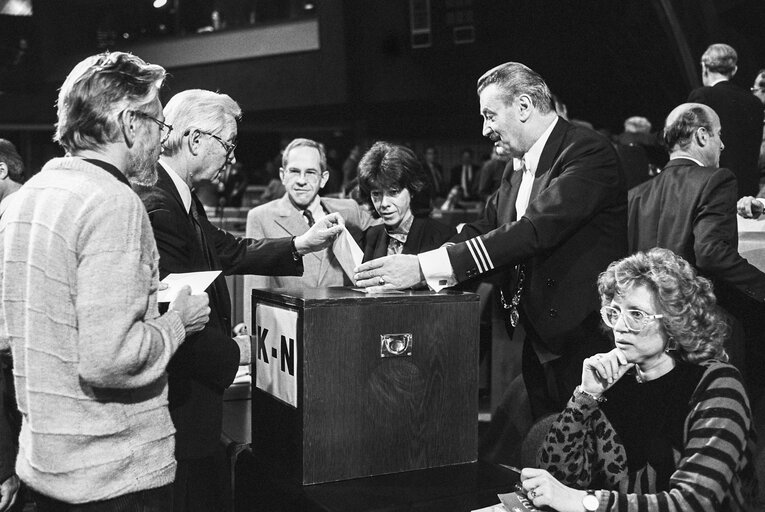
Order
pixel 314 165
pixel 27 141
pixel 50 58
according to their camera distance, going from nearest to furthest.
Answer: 1. pixel 314 165
2. pixel 50 58
3. pixel 27 141

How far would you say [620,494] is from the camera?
63.4 inches

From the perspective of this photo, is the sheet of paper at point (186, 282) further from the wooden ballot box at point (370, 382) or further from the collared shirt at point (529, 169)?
the collared shirt at point (529, 169)

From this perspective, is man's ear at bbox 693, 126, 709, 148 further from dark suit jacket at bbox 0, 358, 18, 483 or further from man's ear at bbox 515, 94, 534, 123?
dark suit jacket at bbox 0, 358, 18, 483

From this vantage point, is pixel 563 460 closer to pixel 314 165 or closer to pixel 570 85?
pixel 314 165

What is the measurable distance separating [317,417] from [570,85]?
11097mm

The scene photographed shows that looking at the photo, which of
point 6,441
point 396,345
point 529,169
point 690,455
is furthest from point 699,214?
point 6,441

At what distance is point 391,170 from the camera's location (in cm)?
293

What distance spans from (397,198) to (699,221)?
125cm

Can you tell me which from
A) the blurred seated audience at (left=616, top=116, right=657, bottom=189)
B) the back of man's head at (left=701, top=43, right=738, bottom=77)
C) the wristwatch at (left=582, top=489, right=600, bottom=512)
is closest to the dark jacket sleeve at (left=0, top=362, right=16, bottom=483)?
the wristwatch at (left=582, top=489, right=600, bottom=512)

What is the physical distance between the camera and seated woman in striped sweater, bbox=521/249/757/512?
165cm

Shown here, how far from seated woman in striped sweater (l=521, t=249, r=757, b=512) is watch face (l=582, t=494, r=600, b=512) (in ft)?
0.05

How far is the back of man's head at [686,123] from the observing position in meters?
3.31

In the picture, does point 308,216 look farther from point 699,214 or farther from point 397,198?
point 699,214

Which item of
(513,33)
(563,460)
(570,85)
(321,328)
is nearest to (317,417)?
(321,328)
